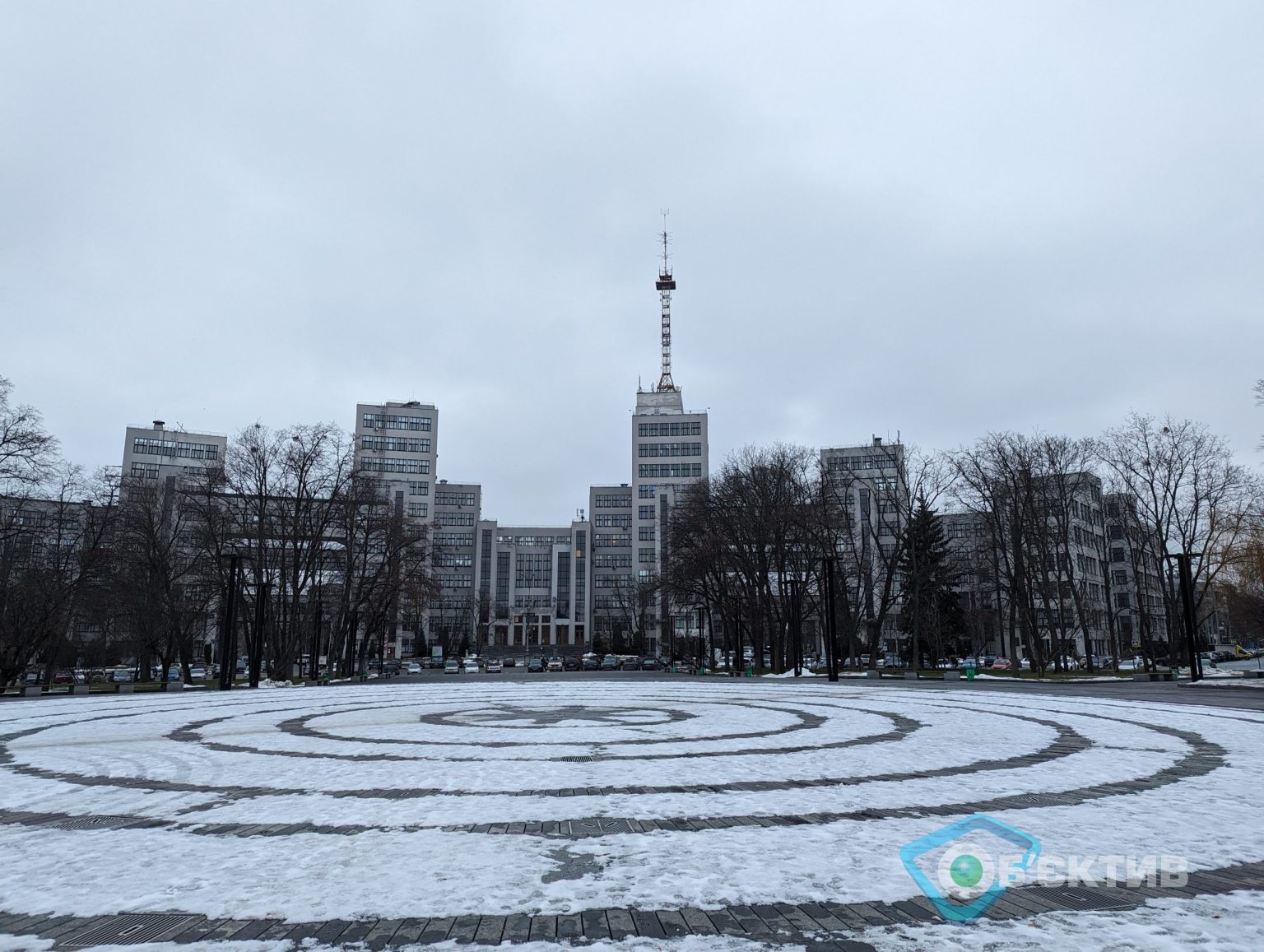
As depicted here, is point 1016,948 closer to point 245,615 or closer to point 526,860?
point 526,860

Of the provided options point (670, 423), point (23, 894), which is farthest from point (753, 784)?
point (670, 423)

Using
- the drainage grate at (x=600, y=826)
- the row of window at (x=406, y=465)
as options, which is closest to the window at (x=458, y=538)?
the row of window at (x=406, y=465)

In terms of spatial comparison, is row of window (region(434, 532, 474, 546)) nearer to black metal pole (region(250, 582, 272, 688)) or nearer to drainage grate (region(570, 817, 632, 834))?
black metal pole (region(250, 582, 272, 688))

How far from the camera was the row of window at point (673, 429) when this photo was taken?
116375 millimetres

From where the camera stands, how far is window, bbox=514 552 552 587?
13875cm

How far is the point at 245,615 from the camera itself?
43625mm

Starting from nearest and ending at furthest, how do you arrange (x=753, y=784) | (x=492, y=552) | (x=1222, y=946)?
(x=1222, y=946), (x=753, y=784), (x=492, y=552)

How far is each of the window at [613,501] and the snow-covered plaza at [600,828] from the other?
117 metres

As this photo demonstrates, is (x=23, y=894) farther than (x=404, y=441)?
No

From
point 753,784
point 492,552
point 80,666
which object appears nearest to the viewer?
point 753,784

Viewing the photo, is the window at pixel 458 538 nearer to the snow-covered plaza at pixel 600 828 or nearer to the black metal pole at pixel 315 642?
the black metal pole at pixel 315 642

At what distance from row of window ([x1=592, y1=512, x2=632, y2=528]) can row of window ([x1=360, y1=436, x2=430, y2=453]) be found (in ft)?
99.6

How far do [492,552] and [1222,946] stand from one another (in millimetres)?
136837

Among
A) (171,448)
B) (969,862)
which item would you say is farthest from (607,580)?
(969,862)
